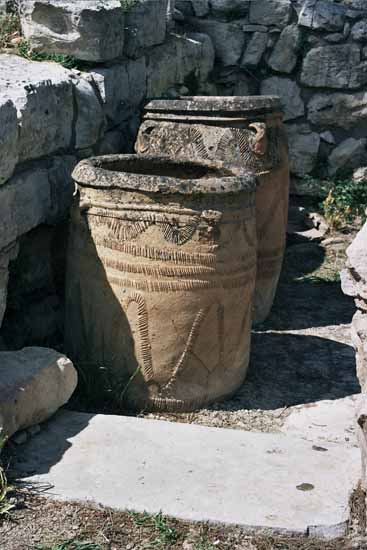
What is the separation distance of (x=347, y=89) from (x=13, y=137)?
3824 mm

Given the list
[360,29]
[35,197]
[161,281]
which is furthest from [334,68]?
[161,281]

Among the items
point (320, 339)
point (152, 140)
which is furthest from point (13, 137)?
point (320, 339)

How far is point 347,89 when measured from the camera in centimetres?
654

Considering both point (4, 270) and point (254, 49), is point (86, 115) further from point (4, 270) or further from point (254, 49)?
point (254, 49)

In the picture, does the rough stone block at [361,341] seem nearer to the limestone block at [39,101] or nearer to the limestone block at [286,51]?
the limestone block at [39,101]

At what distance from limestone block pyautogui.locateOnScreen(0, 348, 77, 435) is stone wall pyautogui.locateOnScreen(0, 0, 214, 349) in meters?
0.28

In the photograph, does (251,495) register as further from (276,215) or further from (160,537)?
(276,215)

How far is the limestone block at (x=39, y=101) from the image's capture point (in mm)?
→ 3467

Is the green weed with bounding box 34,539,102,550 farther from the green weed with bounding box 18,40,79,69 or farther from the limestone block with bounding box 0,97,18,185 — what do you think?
the green weed with bounding box 18,40,79,69

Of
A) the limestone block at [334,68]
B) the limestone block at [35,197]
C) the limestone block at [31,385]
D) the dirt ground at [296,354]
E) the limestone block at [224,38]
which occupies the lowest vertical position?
the dirt ground at [296,354]

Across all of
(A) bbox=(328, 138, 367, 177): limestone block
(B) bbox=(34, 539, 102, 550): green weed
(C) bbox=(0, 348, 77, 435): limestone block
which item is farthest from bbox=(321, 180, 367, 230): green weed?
(B) bbox=(34, 539, 102, 550): green weed

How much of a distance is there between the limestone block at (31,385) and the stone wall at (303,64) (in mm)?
3374

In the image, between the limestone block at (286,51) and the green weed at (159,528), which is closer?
the green weed at (159,528)

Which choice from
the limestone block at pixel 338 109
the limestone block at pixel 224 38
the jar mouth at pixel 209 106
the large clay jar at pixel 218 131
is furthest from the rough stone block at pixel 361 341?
the limestone block at pixel 338 109
